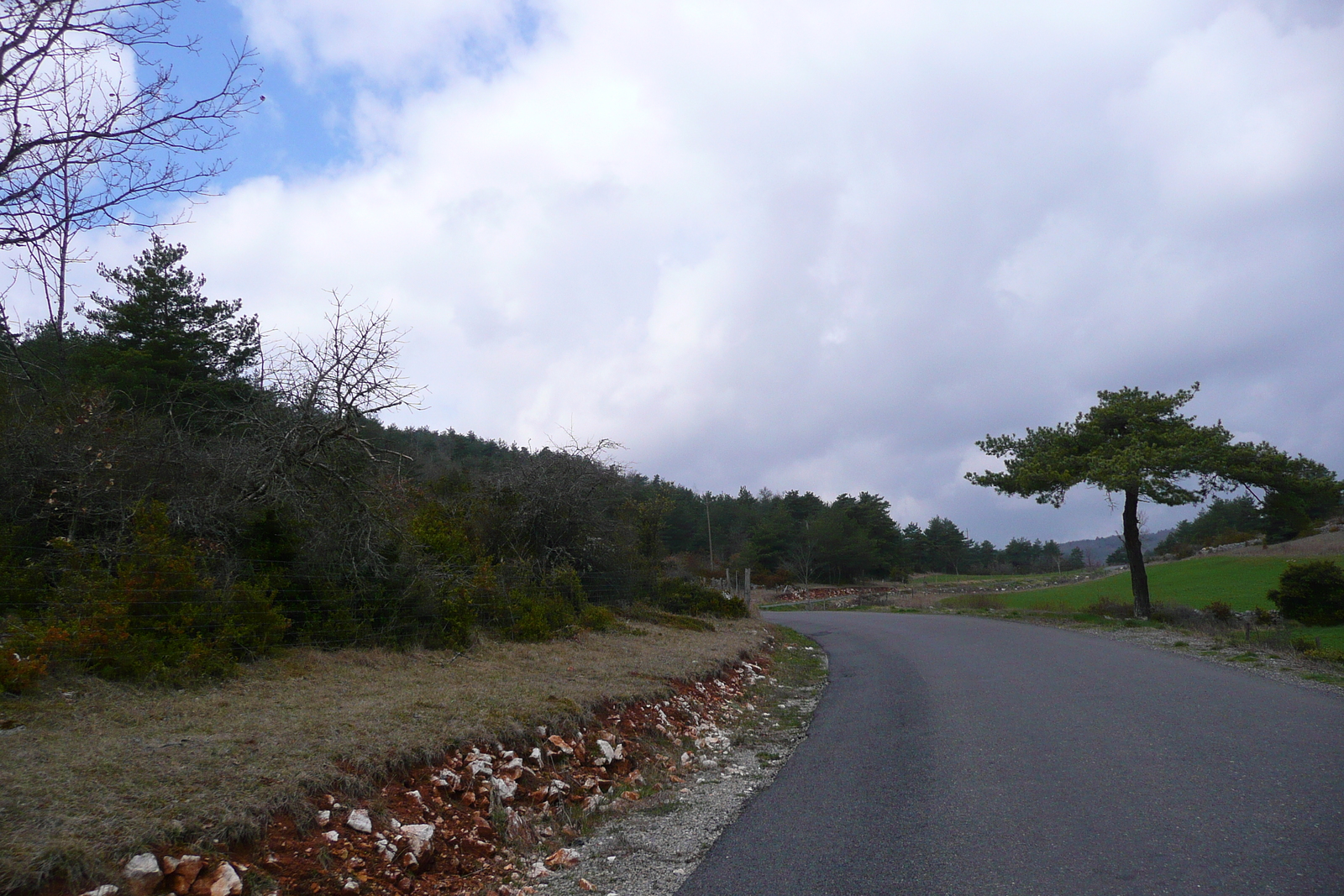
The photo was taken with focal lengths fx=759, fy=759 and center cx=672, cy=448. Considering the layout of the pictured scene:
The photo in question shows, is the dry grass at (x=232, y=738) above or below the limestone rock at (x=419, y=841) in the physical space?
above

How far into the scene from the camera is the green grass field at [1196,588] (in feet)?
109

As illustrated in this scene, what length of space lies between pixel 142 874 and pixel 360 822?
1.33 metres

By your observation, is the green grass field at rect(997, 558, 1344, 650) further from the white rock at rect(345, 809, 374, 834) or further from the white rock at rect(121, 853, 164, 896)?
the white rock at rect(121, 853, 164, 896)

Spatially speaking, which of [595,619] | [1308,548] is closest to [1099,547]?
[1308,548]

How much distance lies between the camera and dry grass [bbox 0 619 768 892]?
13.2ft

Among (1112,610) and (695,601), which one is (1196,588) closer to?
(1112,610)

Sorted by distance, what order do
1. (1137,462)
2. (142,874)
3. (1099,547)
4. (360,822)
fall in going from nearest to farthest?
(142,874)
(360,822)
(1137,462)
(1099,547)

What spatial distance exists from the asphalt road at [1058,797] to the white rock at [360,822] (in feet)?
6.80

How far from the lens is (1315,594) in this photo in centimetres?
2245

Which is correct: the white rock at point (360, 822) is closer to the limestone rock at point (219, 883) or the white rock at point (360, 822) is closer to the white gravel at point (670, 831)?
the limestone rock at point (219, 883)

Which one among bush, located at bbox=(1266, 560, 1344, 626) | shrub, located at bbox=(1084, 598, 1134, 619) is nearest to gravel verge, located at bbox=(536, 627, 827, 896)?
shrub, located at bbox=(1084, 598, 1134, 619)

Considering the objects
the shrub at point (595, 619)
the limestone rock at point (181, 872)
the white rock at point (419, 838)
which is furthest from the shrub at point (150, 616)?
the shrub at point (595, 619)

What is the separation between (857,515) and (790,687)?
67.8m

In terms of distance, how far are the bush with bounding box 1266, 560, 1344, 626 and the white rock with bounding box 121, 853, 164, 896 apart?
28.3 metres
